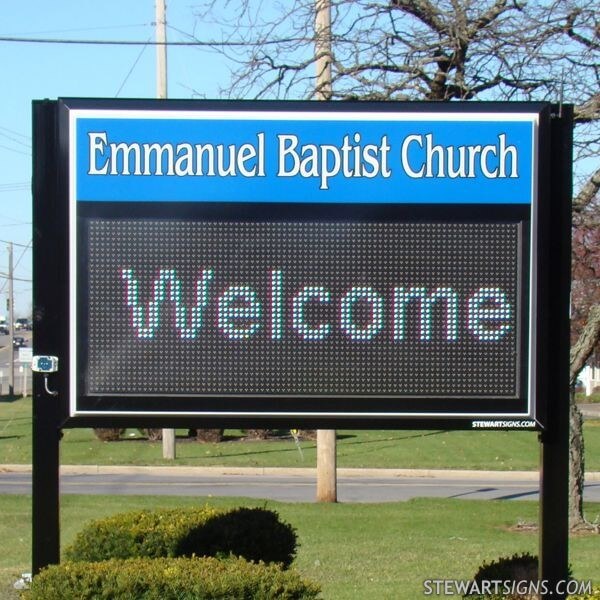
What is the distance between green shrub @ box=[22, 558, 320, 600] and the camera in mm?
4262

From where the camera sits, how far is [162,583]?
169 inches

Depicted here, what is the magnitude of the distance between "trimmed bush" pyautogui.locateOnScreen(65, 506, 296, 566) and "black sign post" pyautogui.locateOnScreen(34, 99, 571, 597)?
1.97 meters

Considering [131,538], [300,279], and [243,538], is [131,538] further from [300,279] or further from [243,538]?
[300,279]

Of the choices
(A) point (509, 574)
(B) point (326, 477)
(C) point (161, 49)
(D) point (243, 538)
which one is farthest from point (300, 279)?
(C) point (161, 49)

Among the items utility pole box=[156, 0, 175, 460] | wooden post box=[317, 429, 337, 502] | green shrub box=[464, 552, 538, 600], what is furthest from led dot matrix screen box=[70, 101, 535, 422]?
utility pole box=[156, 0, 175, 460]

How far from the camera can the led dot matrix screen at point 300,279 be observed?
452 centimetres

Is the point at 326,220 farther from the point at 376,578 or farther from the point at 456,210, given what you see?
the point at 376,578

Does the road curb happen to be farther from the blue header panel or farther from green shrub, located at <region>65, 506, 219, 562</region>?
the blue header panel

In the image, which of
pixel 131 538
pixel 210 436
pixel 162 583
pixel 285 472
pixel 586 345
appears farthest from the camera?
pixel 210 436

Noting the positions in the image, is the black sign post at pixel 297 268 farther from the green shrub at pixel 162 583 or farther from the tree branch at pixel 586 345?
the tree branch at pixel 586 345

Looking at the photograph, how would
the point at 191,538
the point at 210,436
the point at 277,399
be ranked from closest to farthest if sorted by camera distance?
1. the point at 277,399
2. the point at 191,538
3. the point at 210,436

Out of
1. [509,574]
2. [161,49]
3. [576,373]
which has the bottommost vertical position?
[509,574]

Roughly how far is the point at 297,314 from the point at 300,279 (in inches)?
6.1

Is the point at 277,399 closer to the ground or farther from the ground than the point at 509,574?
farther from the ground
